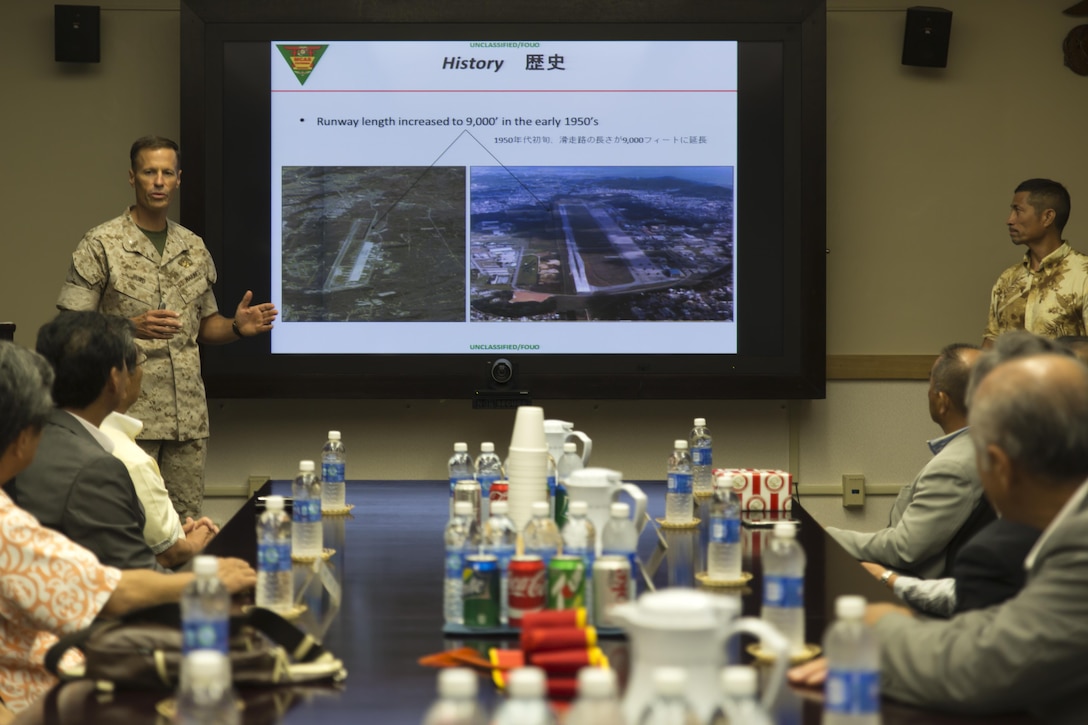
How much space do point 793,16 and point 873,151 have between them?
0.69 meters

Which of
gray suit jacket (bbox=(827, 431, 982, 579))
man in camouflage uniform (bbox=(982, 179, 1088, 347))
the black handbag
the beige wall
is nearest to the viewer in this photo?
the black handbag

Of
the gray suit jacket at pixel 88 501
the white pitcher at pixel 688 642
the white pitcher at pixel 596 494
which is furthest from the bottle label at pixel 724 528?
the gray suit jacket at pixel 88 501

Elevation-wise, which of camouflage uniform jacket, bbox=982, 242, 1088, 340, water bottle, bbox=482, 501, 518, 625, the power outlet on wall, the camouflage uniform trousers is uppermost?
camouflage uniform jacket, bbox=982, 242, 1088, 340

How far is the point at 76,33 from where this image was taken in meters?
5.26

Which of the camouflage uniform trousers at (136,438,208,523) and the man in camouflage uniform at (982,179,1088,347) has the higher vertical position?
the man in camouflage uniform at (982,179,1088,347)

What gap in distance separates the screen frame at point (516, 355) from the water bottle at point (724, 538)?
9.17ft

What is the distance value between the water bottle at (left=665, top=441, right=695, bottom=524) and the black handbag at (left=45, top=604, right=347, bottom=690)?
132 centimetres

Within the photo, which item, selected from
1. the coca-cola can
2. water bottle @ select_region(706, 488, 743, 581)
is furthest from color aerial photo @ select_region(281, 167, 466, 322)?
the coca-cola can

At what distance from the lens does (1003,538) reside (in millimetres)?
2043

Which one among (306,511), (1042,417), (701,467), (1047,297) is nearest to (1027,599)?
(1042,417)

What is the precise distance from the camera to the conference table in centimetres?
167

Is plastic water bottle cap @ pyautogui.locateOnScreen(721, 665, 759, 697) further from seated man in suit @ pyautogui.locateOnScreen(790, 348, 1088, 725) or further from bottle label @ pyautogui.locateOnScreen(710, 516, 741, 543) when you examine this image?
bottle label @ pyautogui.locateOnScreen(710, 516, 741, 543)

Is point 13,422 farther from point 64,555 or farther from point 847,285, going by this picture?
point 847,285

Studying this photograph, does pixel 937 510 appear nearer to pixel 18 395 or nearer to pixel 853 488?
pixel 18 395
